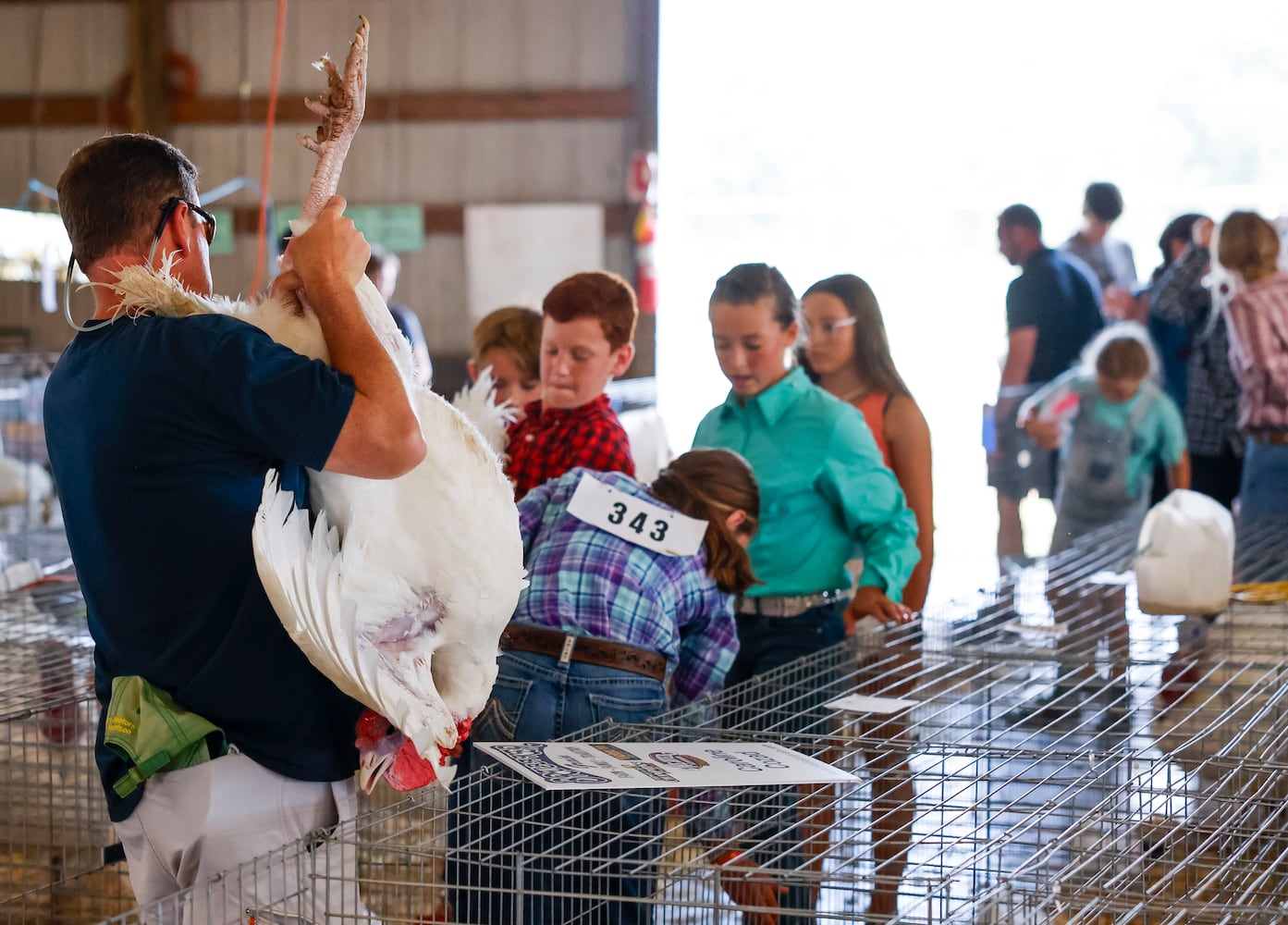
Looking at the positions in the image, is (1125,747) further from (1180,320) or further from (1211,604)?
(1180,320)

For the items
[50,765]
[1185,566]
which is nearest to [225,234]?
[50,765]

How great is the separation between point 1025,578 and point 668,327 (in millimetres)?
3307

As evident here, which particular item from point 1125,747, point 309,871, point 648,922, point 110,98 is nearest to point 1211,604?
point 1125,747

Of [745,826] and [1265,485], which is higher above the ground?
[1265,485]

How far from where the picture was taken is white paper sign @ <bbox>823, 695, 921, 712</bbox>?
1.82 meters

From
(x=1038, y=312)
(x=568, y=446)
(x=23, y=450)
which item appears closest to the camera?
(x=568, y=446)

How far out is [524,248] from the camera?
21.8 ft

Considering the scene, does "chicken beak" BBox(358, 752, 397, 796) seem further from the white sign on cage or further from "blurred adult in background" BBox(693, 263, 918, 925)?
the white sign on cage

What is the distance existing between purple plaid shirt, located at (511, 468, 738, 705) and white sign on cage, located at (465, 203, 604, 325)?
4532mm

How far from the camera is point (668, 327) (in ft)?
20.4

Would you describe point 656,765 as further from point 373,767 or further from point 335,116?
point 335,116

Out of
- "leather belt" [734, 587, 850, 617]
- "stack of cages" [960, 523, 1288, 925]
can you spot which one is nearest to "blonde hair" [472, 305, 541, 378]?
"leather belt" [734, 587, 850, 617]

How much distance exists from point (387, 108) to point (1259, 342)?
440cm

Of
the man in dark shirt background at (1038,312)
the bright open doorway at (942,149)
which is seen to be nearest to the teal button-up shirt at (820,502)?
the man in dark shirt background at (1038,312)
